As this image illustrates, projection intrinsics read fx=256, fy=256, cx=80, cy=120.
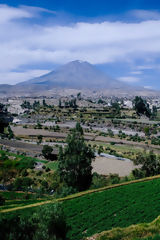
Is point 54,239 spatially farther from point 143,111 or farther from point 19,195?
point 143,111

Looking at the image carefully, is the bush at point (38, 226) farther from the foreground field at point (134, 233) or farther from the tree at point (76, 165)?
the tree at point (76, 165)

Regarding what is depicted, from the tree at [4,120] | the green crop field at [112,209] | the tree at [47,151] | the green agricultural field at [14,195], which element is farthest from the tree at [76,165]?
the tree at [4,120]

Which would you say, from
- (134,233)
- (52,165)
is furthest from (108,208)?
(52,165)

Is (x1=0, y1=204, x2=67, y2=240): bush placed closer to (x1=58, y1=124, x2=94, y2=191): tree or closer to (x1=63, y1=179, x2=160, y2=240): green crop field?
(x1=63, y1=179, x2=160, y2=240): green crop field

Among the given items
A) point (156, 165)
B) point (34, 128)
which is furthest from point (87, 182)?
point (34, 128)

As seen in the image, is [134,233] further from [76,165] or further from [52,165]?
[52,165]
